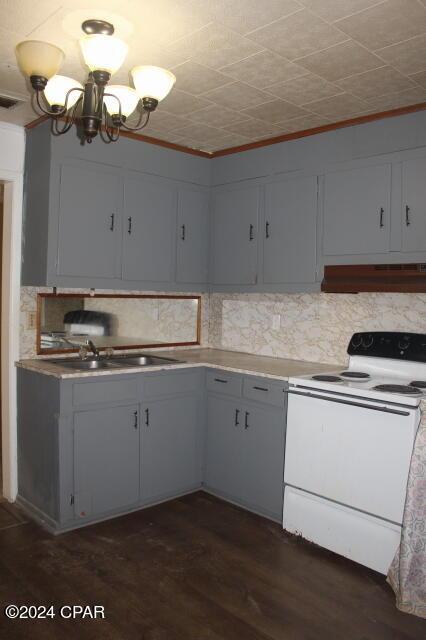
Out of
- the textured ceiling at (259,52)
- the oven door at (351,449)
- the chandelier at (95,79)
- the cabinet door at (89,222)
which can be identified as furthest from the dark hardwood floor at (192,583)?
the textured ceiling at (259,52)

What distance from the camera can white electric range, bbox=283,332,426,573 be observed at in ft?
8.25

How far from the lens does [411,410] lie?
2.44 m

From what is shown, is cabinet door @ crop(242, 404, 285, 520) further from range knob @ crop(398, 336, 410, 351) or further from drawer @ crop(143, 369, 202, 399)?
range knob @ crop(398, 336, 410, 351)

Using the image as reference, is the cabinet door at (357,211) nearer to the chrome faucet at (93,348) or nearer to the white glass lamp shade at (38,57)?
the chrome faucet at (93,348)

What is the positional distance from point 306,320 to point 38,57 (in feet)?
8.11

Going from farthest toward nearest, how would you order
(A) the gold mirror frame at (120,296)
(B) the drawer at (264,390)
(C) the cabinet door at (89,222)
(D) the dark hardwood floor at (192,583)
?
1. (A) the gold mirror frame at (120,296)
2. (C) the cabinet door at (89,222)
3. (B) the drawer at (264,390)
4. (D) the dark hardwood floor at (192,583)

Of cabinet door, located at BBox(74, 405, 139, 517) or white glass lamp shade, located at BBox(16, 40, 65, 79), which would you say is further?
cabinet door, located at BBox(74, 405, 139, 517)

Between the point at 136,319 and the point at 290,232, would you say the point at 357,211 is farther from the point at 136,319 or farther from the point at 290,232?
the point at 136,319

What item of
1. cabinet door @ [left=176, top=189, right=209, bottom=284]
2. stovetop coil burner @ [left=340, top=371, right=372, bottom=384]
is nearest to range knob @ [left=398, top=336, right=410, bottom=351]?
stovetop coil burner @ [left=340, top=371, right=372, bottom=384]

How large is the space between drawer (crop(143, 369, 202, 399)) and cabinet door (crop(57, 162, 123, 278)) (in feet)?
2.47

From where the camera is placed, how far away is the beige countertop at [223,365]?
302 cm

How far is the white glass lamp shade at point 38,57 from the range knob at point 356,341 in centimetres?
230

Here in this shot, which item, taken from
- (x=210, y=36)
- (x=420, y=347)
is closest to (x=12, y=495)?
(x=420, y=347)

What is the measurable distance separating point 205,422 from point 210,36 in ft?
7.81
